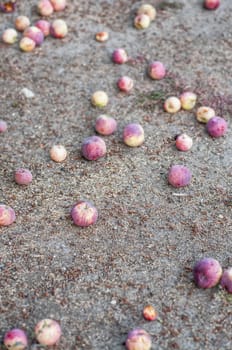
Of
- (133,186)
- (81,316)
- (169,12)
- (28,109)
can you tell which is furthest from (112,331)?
(169,12)

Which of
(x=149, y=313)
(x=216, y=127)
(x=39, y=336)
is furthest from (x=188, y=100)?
(x=39, y=336)

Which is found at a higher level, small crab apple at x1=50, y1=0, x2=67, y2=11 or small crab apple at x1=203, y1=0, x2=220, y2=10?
small crab apple at x1=203, y1=0, x2=220, y2=10

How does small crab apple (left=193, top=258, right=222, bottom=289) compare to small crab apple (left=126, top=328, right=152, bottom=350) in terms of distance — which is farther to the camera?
small crab apple (left=193, top=258, right=222, bottom=289)

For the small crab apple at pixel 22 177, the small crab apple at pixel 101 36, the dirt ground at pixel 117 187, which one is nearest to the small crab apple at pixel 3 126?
the dirt ground at pixel 117 187

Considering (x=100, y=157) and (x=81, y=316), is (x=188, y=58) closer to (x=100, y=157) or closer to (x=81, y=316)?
(x=100, y=157)

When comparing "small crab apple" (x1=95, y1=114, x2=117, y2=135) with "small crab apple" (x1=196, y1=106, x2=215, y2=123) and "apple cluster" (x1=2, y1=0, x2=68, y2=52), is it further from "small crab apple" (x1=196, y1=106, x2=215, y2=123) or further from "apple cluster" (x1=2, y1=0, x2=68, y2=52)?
"apple cluster" (x1=2, y1=0, x2=68, y2=52)

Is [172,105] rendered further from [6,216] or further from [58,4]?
[58,4]

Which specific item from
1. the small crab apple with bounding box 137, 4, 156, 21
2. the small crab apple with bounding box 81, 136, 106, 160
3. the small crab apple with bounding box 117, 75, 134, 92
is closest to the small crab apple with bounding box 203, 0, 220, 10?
the small crab apple with bounding box 137, 4, 156, 21
